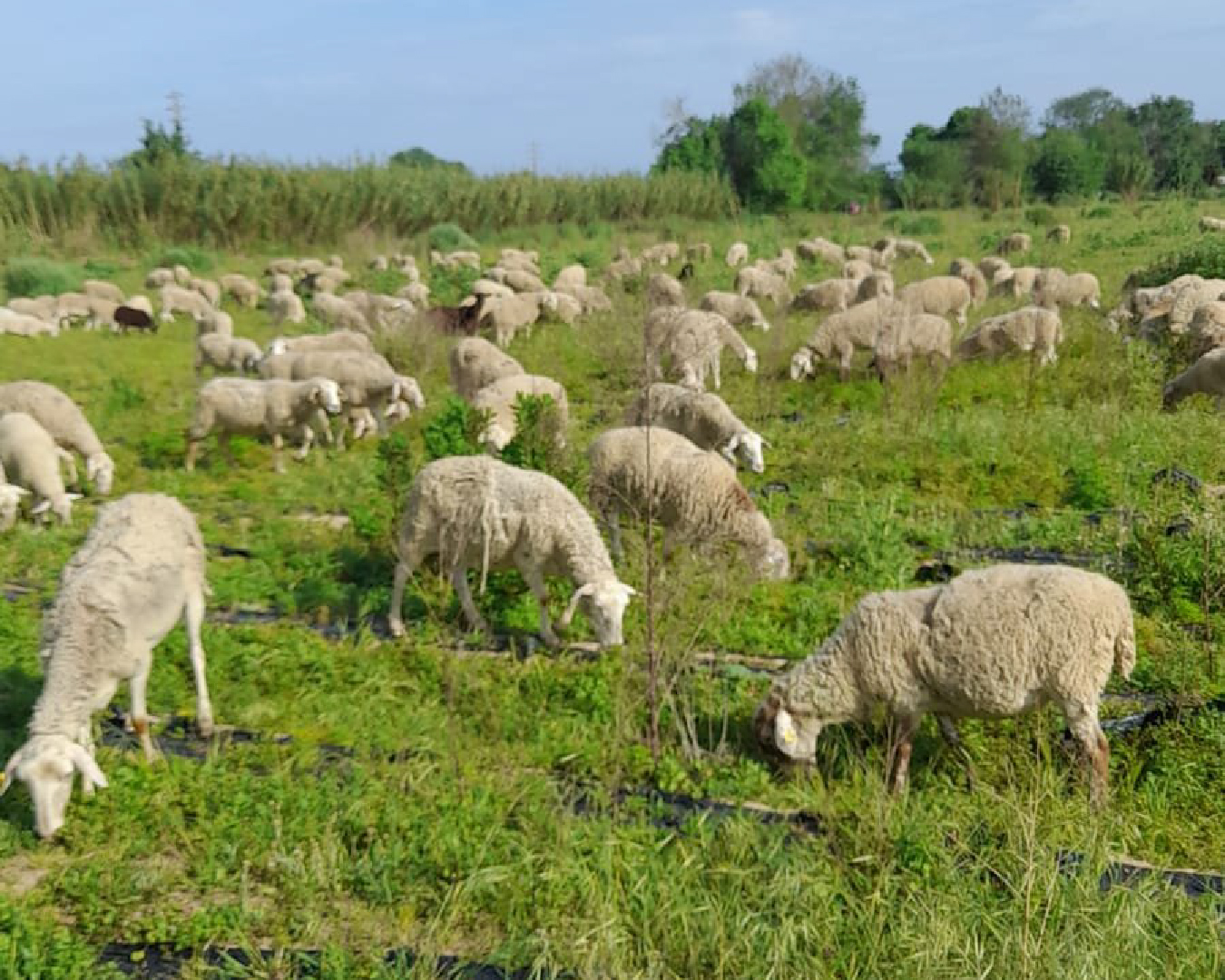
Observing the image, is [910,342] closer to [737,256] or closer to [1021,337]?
[1021,337]

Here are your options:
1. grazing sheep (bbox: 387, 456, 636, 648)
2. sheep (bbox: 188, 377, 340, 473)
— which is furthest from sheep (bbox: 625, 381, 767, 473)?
sheep (bbox: 188, 377, 340, 473)

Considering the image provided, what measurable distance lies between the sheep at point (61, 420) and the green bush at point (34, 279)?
15377mm

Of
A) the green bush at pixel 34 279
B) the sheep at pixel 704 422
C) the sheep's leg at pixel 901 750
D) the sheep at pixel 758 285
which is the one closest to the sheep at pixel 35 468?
the sheep at pixel 704 422

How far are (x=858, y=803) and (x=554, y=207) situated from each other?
35.4 m

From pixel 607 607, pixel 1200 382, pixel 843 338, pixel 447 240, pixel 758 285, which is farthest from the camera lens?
pixel 447 240

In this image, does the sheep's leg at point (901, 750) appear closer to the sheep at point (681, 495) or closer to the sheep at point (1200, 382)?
the sheep at point (681, 495)

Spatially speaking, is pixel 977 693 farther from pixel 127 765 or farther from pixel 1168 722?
pixel 127 765

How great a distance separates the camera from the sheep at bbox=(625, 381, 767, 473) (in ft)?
34.3

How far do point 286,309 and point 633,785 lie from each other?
1744cm

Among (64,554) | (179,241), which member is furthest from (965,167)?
(64,554)

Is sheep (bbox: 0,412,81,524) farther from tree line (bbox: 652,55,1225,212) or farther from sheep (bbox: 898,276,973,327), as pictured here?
tree line (bbox: 652,55,1225,212)

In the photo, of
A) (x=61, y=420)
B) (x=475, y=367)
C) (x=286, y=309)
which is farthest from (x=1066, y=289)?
(x=61, y=420)

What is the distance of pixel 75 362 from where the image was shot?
673 inches

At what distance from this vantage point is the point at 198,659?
247 inches
